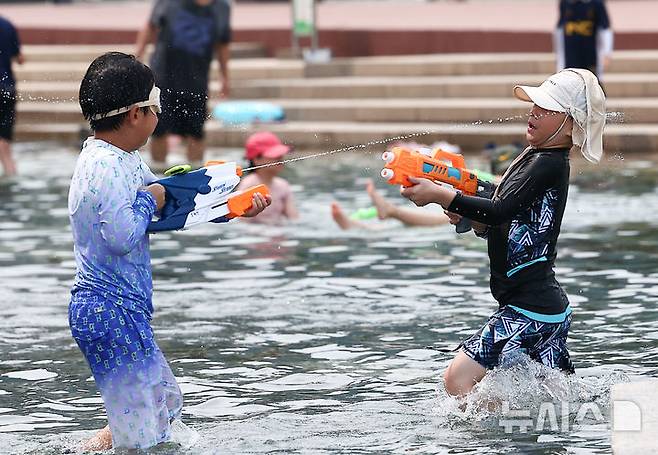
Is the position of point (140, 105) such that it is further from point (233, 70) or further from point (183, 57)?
point (233, 70)

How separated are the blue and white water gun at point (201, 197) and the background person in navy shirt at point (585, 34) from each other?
33.9 feet

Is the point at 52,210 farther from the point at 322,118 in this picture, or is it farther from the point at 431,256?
the point at 322,118

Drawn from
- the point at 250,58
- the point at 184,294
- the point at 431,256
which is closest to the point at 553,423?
the point at 184,294

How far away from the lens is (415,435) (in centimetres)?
619

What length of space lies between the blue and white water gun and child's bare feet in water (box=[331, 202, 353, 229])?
18.6 ft

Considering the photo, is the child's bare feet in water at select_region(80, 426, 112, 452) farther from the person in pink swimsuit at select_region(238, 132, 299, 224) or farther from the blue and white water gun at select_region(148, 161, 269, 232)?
the person in pink swimsuit at select_region(238, 132, 299, 224)

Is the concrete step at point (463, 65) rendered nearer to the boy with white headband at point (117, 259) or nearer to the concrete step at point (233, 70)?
the concrete step at point (233, 70)

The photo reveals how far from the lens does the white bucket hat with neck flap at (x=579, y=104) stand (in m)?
6.22

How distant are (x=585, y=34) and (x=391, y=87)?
3.47 metres

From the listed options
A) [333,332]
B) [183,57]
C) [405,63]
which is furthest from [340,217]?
[405,63]

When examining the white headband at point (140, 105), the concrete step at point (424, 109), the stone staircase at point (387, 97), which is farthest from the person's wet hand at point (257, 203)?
the concrete step at point (424, 109)

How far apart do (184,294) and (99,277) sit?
13.3 ft

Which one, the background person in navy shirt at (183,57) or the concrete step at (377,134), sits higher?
the background person in navy shirt at (183,57)

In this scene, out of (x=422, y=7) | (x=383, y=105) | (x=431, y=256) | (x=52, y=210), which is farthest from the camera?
(x=422, y=7)
